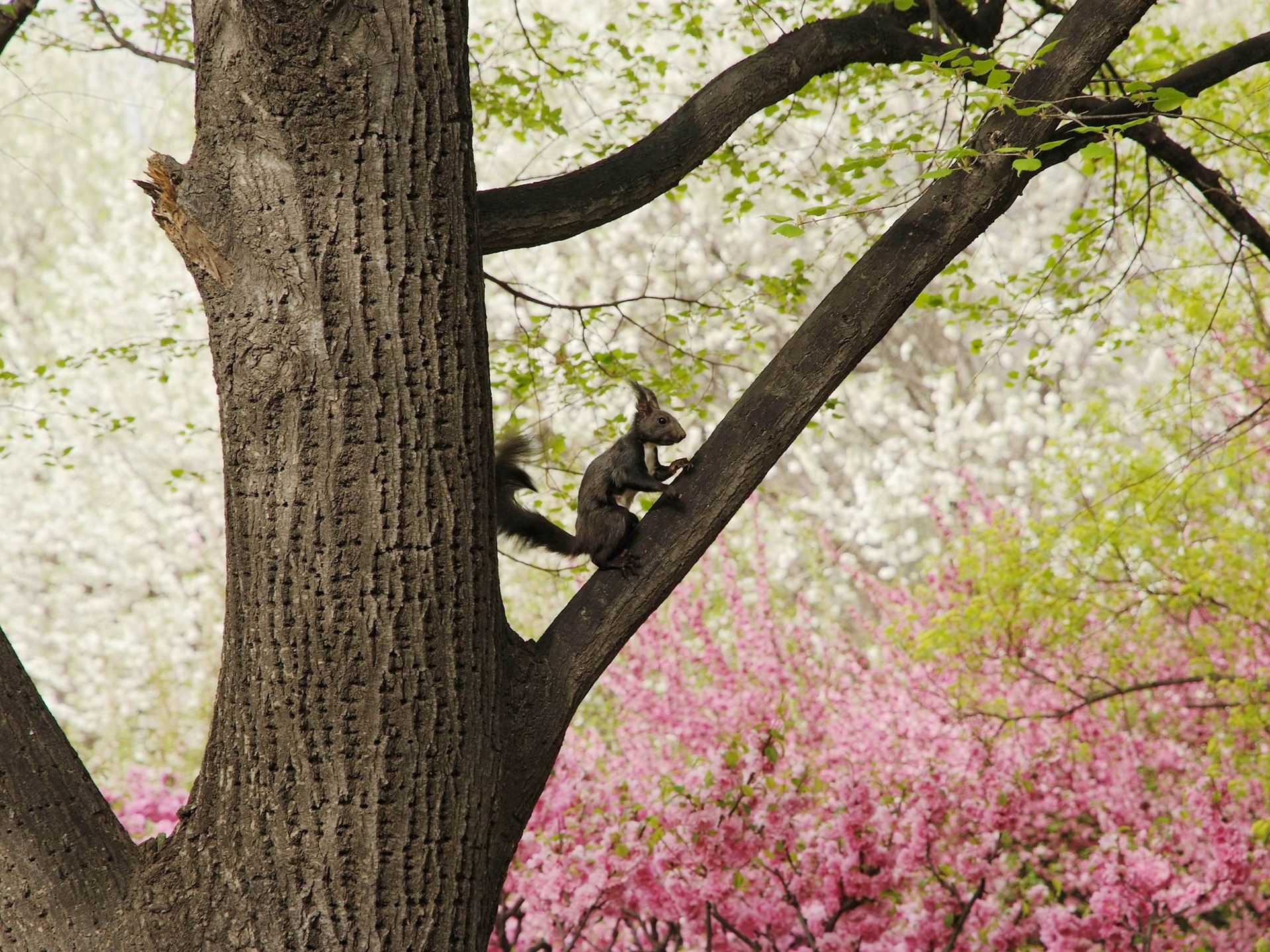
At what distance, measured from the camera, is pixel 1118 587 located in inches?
225

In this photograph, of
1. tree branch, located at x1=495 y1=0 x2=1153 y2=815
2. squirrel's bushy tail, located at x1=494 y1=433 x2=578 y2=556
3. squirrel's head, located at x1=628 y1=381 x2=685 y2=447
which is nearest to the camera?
tree branch, located at x1=495 y1=0 x2=1153 y2=815

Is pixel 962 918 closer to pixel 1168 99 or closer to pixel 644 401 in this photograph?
pixel 644 401

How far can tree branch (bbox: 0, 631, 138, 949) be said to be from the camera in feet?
5.36

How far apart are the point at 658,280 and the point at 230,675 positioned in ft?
28.4

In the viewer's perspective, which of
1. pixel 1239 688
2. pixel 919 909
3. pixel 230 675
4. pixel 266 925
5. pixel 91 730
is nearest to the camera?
pixel 266 925

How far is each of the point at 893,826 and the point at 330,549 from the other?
2.85m

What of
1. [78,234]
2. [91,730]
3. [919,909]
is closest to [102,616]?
[91,730]

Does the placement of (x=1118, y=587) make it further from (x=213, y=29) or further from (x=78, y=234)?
(x=78, y=234)

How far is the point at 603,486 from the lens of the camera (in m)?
2.56

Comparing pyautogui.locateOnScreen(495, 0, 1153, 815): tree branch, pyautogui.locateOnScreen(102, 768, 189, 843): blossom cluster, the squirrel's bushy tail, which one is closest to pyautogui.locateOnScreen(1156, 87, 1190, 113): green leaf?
pyautogui.locateOnScreen(495, 0, 1153, 815): tree branch

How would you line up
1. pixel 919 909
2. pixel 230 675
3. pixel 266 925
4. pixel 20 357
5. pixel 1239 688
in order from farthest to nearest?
pixel 20 357, pixel 1239 688, pixel 919 909, pixel 230 675, pixel 266 925

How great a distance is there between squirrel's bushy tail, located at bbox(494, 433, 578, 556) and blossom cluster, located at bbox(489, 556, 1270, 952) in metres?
1.28

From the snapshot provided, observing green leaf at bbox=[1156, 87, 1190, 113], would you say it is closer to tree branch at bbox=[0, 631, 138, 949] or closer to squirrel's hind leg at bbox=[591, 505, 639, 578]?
squirrel's hind leg at bbox=[591, 505, 639, 578]

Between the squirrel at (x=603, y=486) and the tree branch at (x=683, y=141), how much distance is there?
52cm
